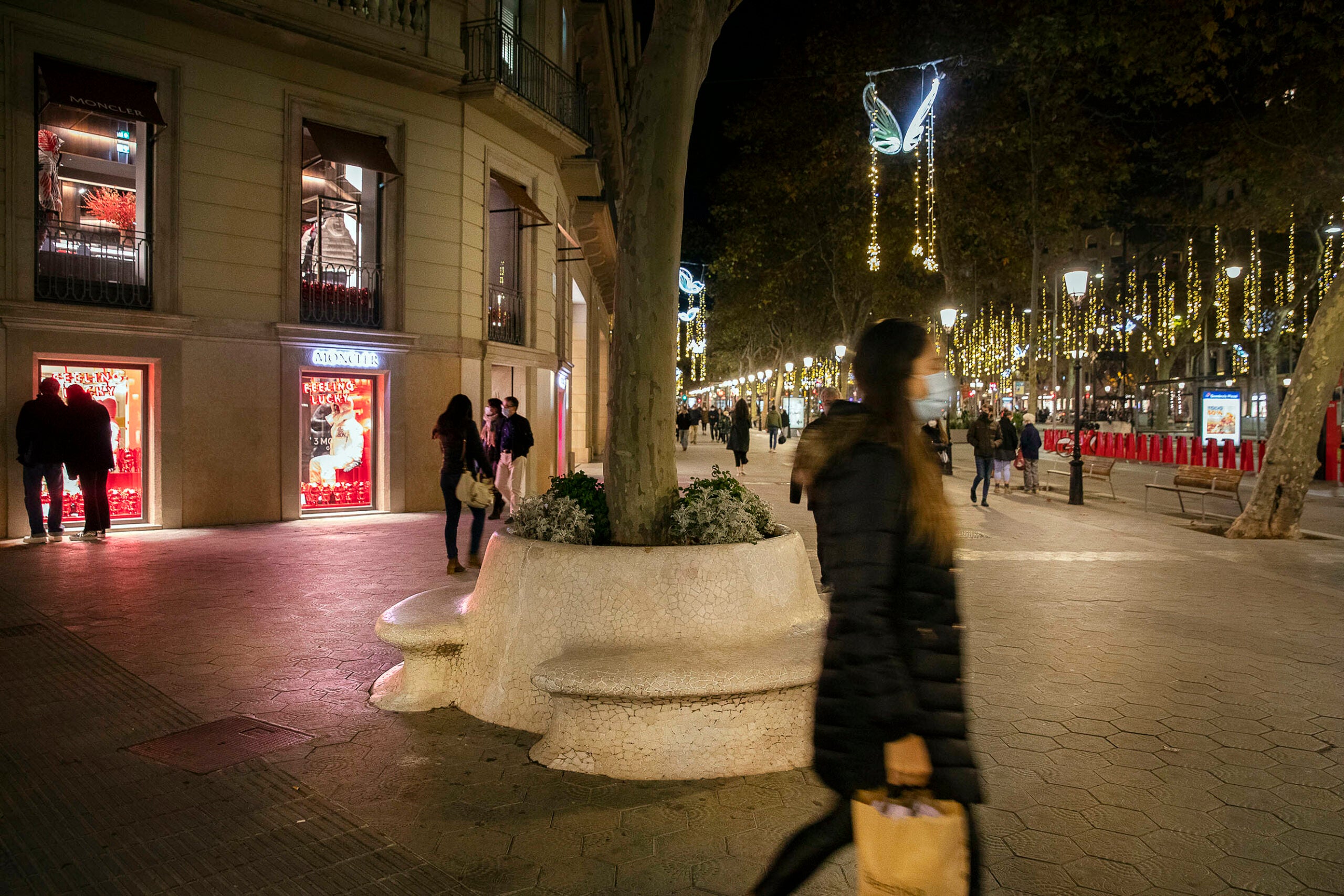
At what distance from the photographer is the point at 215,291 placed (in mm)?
13281

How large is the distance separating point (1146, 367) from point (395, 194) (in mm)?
57495

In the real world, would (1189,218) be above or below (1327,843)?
above

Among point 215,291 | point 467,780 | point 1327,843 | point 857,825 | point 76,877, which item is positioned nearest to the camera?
point 857,825

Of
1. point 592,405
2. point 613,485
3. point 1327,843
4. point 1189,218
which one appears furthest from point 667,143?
point 1189,218

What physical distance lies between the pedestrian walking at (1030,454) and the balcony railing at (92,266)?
16276 millimetres

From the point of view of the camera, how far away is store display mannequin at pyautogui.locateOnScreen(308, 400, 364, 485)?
1471 centimetres

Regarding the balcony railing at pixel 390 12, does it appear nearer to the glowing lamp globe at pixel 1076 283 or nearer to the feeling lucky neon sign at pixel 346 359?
the feeling lucky neon sign at pixel 346 359

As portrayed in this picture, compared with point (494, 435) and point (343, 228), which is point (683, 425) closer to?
point (343, 228)

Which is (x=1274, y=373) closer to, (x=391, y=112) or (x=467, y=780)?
(x=391, y=112)

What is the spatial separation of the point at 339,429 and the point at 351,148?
436 centimetres

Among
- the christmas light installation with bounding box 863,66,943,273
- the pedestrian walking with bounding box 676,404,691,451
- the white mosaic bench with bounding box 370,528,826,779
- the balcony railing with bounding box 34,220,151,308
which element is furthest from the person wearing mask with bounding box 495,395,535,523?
the pedestrian walking with bounding box 676,404,691,451

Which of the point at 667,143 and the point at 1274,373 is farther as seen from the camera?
the point at 1274,373

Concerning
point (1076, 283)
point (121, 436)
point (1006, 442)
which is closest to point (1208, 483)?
point (1006, 442)

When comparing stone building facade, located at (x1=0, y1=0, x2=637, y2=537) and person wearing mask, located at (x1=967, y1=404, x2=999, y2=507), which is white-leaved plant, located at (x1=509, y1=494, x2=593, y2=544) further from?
person wearing mask, located at (x1=967, y1=404, x2=999, y2=507)
